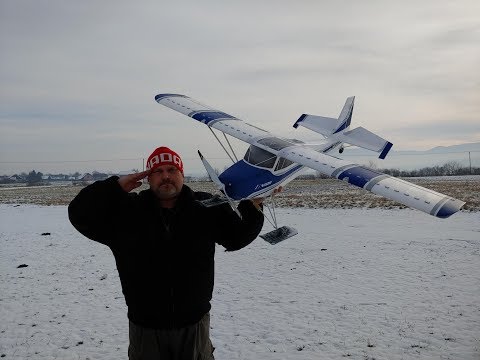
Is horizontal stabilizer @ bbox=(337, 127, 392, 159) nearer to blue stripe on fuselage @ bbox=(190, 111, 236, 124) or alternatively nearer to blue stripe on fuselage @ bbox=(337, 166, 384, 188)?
blue stripe on fuselage @ bbox=(337, 166, 384, 188)

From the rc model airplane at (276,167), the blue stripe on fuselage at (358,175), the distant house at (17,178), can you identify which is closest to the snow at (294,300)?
the rc model airplane at (276,167)

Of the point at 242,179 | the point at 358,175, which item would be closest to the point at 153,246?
the point at 358,175

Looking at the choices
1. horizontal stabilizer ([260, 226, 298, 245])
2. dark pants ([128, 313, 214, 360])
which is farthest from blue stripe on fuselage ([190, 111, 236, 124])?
dark pants ([128, 313, 214, 360])

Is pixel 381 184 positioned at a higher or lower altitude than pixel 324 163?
lower

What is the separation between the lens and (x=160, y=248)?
9.27ft

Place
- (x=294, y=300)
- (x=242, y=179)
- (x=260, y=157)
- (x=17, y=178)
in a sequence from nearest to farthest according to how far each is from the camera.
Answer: (x=242, y=179), (x=260, y=157), (x=294, y=300), (x=17, y=178)

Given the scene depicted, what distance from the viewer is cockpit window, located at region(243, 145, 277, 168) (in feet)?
24.1

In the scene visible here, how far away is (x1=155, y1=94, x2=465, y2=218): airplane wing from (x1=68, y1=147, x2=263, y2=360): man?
89.6 inches

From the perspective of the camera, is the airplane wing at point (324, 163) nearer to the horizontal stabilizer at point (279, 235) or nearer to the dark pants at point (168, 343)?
the horizontal stabilizer at point (279, 235)

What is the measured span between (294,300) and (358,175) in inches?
173

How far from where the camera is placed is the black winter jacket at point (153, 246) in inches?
110

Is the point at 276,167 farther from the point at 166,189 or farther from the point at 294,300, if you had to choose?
the point at 166,189

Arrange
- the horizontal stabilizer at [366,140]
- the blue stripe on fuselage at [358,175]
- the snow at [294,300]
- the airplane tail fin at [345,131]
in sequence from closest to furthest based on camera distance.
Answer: the blue stripe on fuselage at [358,175] → the snow at [294,300] → the horizontal stabilizer at [366,140] → the airplane tail fin at [345,131]

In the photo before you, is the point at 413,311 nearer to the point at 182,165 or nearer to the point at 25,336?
the point at 182,165
